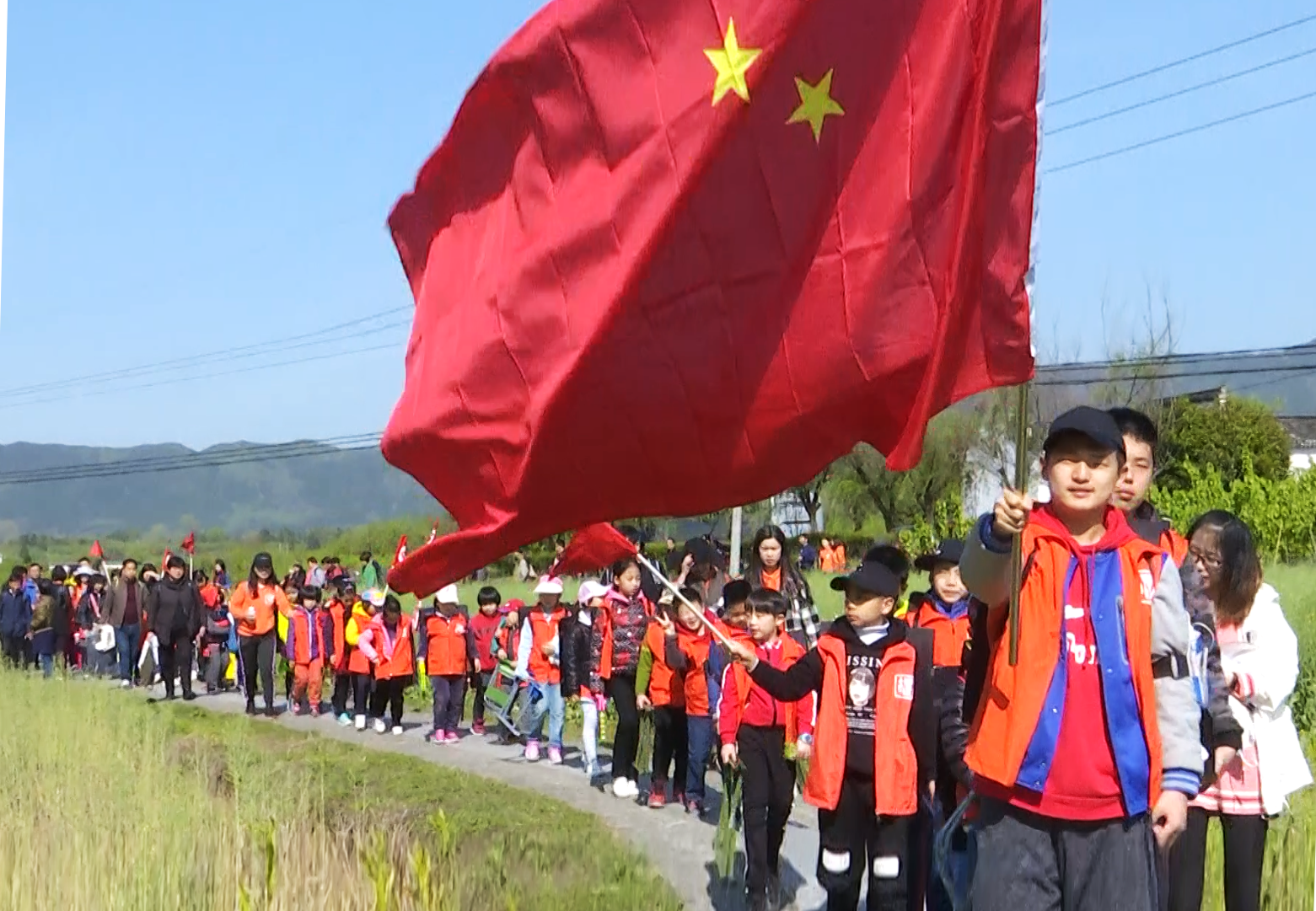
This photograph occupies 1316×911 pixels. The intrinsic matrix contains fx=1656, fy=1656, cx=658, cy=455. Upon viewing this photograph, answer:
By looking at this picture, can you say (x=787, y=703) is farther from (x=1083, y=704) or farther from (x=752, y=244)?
(x=1083, y=704)

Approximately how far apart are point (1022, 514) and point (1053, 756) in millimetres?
643

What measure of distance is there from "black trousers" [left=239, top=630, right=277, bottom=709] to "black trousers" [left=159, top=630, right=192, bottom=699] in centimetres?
222

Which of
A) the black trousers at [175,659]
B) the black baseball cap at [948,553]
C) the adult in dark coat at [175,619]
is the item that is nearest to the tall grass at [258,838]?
the black baseball cap at [948,553]

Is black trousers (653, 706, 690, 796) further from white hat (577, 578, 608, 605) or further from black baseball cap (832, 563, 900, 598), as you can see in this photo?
black baseball cap (832, 563, 900, 598)

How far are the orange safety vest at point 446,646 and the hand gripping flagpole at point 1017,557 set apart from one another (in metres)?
13.1

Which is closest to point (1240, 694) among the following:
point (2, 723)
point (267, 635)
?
point (2, 723)

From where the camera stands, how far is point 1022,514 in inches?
155

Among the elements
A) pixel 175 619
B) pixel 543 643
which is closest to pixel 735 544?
pixel 175 619

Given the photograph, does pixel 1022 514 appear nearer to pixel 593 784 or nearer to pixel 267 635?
pixel 593 784

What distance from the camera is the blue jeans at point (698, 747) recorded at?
11.8 meters

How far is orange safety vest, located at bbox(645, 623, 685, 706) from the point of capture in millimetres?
12016

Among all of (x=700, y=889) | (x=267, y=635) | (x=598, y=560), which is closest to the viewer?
(x=598, y=560)

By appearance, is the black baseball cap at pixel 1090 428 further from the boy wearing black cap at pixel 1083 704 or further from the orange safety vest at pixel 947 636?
the orange safety vest at pixel 947 636

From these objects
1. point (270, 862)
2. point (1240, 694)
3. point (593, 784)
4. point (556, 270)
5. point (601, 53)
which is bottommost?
point (593, 784)
